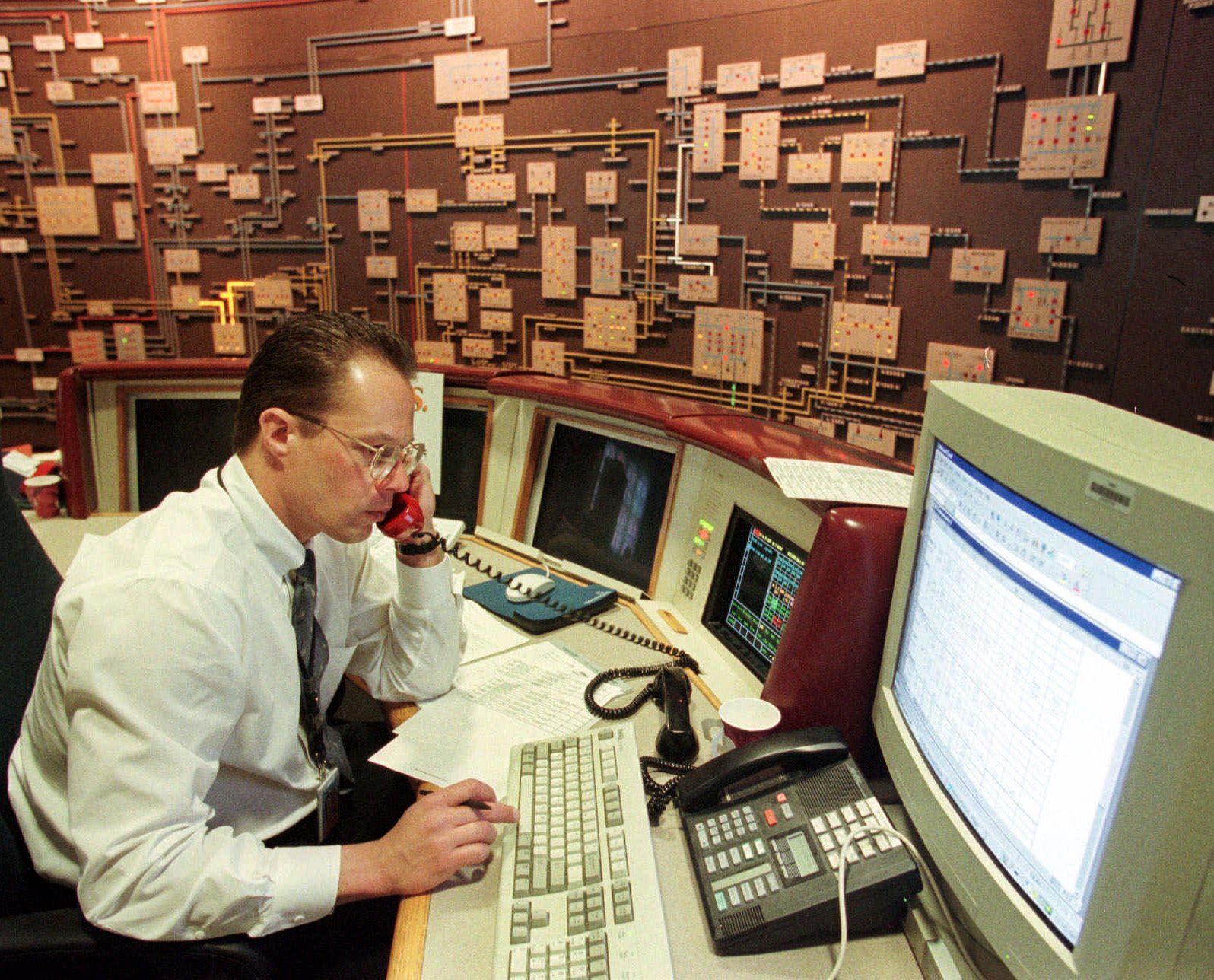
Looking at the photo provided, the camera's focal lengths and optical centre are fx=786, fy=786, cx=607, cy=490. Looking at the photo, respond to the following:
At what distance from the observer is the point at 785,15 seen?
2.96 meters

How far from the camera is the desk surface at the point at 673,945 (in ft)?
2.58

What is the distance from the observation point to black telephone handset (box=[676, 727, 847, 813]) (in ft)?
3.07

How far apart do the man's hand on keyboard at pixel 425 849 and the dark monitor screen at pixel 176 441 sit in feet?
4.95

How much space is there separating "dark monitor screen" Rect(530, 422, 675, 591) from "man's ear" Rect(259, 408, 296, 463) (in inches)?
31.4

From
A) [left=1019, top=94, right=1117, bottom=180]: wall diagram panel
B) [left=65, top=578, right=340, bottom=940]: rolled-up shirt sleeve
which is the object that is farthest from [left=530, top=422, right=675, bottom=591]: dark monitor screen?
[left=1019, top=94, right=1117, bottom=180]: wall diagram panel

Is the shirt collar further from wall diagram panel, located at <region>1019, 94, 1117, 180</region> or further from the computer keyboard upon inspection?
wall diagram panel, located at <region>1019, 94, 1117, 180</region>

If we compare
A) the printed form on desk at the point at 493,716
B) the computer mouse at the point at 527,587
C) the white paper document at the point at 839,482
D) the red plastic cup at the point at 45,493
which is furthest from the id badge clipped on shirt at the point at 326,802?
the red plastic cup at the point at 45,493

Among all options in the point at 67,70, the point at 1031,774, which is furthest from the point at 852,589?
the point at 67,70

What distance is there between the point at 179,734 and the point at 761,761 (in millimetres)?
679

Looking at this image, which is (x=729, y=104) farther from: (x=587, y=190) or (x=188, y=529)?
(x=188, y=529)

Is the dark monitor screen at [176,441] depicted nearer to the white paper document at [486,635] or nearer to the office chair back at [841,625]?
the white paper document at [486,635]

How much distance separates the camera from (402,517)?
1.31 metres

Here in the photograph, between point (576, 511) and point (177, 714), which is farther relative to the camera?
point (576, 511)

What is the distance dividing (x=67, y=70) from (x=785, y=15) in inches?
155
